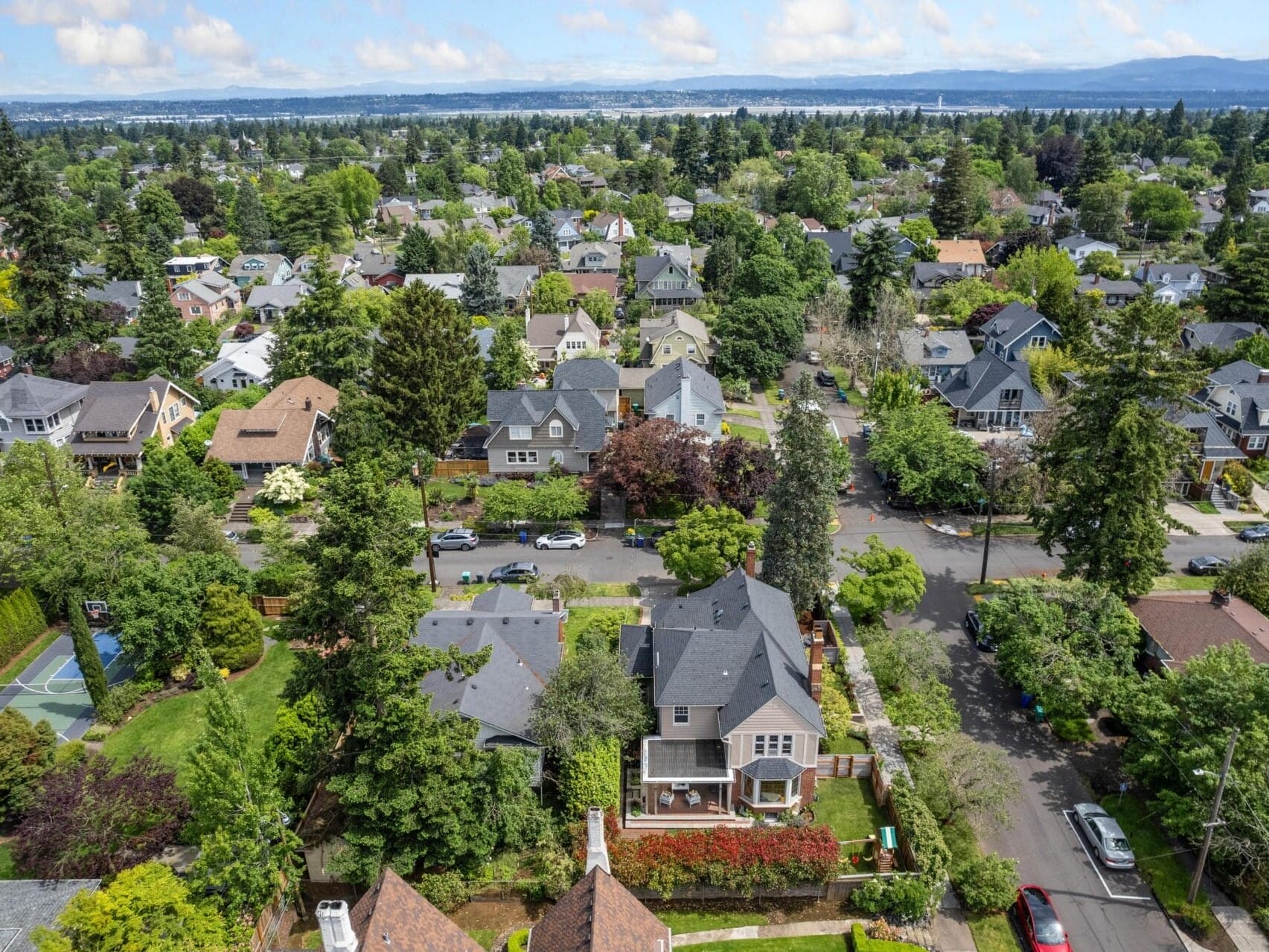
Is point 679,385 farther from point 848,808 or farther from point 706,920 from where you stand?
point 706,920

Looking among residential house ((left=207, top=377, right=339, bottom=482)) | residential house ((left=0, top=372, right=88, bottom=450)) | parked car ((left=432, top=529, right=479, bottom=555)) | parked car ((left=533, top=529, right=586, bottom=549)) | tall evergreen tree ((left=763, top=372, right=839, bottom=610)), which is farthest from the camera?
residential house ((left=0, top=372, right=88, bottom=450))

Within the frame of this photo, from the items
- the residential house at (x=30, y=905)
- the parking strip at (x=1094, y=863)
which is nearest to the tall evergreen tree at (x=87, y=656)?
the residential house at (x=30, y=905)

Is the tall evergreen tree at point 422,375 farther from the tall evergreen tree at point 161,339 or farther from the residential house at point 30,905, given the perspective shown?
the residential house at point 30,905

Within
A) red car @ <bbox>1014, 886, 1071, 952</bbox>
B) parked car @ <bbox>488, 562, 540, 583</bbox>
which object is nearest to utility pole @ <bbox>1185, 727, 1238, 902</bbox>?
→ red car @ <bbox>1014, 886, 1071, 952</bbox>

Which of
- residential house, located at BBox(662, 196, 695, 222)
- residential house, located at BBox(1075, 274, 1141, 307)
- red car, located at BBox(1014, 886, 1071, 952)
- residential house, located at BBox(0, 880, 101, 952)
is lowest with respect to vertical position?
red car, located at BBox(1014, 886, 1071, 952)

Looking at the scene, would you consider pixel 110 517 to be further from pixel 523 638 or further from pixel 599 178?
pixel 599 178

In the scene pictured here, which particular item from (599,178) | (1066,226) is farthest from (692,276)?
(599,178)

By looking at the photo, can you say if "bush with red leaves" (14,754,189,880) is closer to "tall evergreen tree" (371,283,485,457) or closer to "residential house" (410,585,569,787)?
"residential house" (410,585,569,787)
